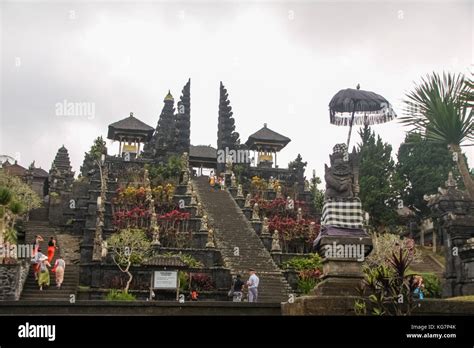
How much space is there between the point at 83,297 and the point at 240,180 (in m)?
21.1

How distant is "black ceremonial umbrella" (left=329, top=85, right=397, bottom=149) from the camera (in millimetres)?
32969

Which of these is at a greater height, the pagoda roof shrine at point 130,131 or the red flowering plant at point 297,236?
the pagoda roof shrine at point 130,131

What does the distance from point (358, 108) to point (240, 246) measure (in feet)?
41.3

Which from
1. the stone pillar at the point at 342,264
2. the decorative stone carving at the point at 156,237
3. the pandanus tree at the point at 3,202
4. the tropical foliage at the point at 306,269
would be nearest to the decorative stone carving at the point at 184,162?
the decorative stone carving at the point at 156,237

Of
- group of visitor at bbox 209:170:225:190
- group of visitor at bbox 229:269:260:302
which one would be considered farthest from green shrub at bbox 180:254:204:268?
group of visitor at bbox 209:170:225:190

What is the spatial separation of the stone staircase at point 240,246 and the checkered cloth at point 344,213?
27.3 feet

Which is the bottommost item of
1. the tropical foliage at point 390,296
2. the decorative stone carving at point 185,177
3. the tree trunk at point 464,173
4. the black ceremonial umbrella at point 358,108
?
the tropical foliage at point 390,296

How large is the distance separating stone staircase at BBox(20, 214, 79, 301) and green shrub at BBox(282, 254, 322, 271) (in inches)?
303

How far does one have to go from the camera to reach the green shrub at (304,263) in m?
23.1

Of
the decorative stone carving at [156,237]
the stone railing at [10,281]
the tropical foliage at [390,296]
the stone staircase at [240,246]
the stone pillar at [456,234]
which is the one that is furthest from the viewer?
the decorative stone carving at [156,237]

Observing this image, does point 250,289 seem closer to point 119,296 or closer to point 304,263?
point 119,296

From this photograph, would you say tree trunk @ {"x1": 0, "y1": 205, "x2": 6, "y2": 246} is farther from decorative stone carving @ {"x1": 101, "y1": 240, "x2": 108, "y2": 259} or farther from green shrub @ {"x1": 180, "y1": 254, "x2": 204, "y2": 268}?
green shrub @ {"x1": 180, "y1": 254, "x2": 204, "y2": 268}

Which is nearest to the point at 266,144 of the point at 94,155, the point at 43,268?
the point at 94,155

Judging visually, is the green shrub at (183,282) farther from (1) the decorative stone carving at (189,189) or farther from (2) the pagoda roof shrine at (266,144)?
(2) the pagoda roof shrine at (266,144)
